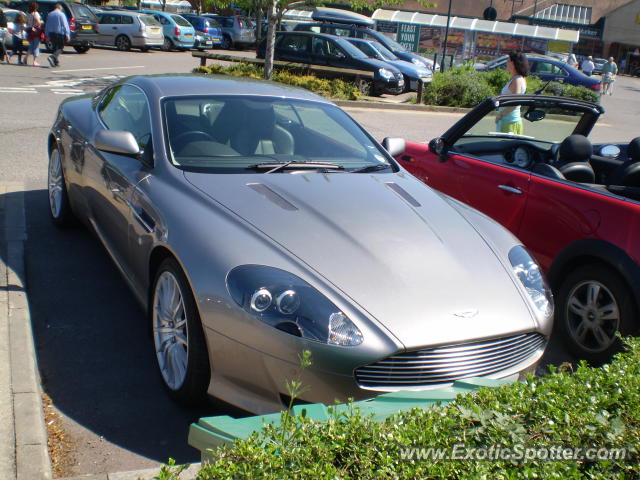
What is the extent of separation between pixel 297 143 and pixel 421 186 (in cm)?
89

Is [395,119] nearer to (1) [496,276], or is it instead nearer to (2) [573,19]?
(1) [496,276]

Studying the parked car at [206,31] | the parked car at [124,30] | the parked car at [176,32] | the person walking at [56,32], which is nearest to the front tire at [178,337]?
the person walking at [56,32]

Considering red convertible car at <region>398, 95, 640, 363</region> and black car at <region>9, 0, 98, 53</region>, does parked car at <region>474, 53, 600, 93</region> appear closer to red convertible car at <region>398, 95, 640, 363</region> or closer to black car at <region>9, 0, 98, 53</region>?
black car at <region>9, 0, 98, 53</region>

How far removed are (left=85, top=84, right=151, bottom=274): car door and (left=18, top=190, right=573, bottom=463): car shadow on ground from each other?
431 millimetres

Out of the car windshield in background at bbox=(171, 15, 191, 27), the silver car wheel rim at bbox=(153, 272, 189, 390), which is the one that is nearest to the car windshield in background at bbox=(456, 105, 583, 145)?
the silver car wheel rim at bbox=(153, 272, 189, 390)

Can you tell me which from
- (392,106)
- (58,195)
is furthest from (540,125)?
(392,106)

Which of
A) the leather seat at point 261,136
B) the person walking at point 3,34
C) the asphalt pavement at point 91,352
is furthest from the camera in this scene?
the person walking at point 3,34

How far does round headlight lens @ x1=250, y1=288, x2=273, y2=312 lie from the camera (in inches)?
130

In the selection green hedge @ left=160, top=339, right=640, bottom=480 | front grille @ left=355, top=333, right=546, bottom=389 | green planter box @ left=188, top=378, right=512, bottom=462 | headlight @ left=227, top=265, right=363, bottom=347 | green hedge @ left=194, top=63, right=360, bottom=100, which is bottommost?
green hedge @ left=194, top=63, right=360, bottom=100

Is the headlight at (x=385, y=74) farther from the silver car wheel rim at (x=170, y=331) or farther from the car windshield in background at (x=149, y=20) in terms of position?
the silver car wheel rim at (x=170, y=331)

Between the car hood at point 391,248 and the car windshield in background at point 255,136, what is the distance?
27 cm

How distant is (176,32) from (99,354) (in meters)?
32.3

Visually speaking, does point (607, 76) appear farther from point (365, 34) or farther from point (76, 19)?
point (76, 19)

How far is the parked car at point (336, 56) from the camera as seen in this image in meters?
20.7
